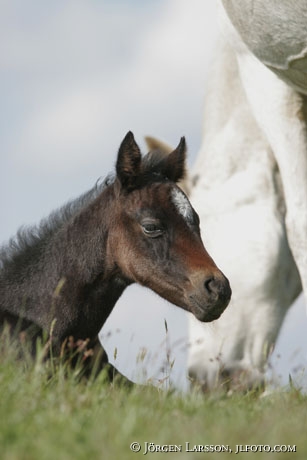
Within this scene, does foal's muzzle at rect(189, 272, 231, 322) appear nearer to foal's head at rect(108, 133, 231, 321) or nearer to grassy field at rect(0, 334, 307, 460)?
foal's head at rect(108, 133, 231, 321)

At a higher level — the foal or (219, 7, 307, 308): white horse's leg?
the foal

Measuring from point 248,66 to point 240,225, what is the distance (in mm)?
2087

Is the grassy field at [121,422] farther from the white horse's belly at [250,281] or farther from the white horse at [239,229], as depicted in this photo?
the white horse's belly at [250,281]

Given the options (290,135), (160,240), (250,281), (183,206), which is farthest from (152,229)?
(250,281)

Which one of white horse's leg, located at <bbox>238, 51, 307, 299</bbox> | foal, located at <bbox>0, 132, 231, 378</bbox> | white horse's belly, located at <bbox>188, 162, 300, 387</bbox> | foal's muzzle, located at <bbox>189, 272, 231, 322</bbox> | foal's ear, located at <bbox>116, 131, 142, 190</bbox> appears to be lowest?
white horse's belly, located at <bbox>188, 162, 300, 387</bbox>

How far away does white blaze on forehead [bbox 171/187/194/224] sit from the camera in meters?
4.91

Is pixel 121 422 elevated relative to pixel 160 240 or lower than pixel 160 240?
elevated

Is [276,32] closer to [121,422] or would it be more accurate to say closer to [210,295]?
[210,295]

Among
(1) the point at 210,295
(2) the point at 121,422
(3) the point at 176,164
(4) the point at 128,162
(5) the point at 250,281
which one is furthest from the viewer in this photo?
(5) the point at 250,281

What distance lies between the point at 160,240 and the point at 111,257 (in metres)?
0.34

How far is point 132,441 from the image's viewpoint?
3.06m

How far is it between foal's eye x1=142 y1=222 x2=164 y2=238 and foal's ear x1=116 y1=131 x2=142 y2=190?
0.28m

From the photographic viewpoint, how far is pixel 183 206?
4922 mm

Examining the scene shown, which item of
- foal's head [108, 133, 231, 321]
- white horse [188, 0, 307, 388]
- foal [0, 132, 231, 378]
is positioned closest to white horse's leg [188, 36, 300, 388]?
white horse [188, 0, 307, 388]
